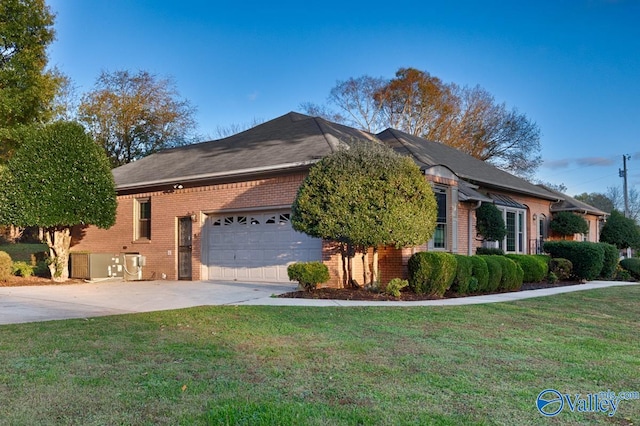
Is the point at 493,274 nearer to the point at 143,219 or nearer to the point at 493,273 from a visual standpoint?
the point at 493,273

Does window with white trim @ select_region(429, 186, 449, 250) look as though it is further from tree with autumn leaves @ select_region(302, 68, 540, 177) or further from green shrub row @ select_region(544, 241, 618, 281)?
tree with autumn leaves @ select_region(302, 68, 540, 177)

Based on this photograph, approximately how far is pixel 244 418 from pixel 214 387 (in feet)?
2.69

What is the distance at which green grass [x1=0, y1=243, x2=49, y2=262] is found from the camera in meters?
23.6

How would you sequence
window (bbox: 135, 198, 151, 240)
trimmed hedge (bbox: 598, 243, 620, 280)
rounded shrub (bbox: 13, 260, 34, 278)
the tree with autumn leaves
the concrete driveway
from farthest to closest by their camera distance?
the tree with autumn leaves → trimmed hedge (bbox: 598, 243, 620, 280) → window (bbox: 135, 198, 151, 240) → rounded shrub (bbox: 13, 260, 34, 278) → the concrete driveway

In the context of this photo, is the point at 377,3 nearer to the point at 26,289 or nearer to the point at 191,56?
the point at 191,56

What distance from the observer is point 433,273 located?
11344 mm

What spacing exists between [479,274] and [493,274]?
0.61 metres

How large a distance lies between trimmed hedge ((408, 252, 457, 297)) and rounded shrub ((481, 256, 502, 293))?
5.27 feet

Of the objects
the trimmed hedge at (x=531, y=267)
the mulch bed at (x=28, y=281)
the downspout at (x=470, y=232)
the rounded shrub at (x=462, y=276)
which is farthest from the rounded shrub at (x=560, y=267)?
the mulch bed at (x=28, y=281)

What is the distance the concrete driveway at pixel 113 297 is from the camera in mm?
8898

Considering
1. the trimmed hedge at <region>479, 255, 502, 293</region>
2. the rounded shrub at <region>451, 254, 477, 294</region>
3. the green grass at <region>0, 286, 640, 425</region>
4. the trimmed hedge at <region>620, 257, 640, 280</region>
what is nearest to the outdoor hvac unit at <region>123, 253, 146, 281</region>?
the green grass at <region>0, 286, 640, 425</region>

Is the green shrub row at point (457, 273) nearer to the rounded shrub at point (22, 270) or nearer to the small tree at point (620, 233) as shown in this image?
the rounded shrub at point (22, 270)

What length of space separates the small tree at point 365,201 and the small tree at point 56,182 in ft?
22.4

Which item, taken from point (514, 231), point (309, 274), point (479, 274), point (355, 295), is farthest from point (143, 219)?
point (514, 231)
